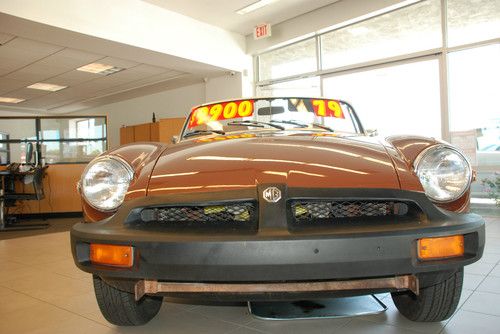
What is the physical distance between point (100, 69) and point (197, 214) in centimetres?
771

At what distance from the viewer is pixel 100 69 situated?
26.8ft

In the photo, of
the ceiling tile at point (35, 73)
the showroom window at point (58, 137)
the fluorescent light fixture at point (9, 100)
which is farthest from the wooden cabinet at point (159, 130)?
the fluorescent light fixture at point (9, 100)

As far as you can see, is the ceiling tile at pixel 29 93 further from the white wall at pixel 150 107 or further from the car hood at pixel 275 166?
the car hood at pixel 275 166

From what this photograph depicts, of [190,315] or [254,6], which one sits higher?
[254,6]

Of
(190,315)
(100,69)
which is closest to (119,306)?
(190,315)

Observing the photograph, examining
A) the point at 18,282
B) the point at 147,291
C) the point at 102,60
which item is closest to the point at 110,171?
the point at 147,291

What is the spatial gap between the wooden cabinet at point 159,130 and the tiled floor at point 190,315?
20.2 ft

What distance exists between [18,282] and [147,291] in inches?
76.5

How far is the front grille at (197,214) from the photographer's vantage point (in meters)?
1.29

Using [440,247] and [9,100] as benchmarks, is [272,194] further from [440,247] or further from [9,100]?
[9,100]

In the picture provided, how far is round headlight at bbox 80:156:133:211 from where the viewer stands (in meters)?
1.37

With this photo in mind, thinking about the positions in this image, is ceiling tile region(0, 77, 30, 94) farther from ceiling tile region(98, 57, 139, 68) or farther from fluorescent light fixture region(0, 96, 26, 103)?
ceiling tile region(98, 57, 139, 68)

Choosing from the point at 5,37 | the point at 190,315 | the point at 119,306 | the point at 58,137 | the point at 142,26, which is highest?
the point at 142,26

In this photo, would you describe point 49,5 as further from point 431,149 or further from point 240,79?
point 431,149
